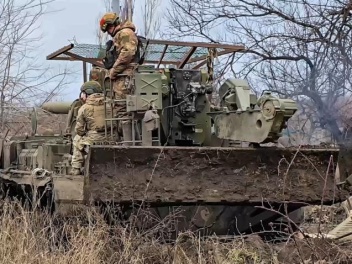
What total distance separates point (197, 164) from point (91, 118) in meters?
1.77

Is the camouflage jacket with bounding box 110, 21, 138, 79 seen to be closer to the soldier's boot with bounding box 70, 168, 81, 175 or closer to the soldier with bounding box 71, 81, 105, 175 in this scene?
the soldier with bounding box 71, 81, 105, 175

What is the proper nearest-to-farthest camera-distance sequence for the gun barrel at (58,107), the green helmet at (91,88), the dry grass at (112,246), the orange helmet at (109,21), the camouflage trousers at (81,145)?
1. the dry grass at (112,246)
2. the camouflage trousers at (81,145)
3. the orange helmet at (109,21)
4. the green helmet at (91,88)
5. the gun barrel at (58,107)

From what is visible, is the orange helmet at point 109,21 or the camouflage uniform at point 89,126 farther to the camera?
the orange helmet at point 109,21

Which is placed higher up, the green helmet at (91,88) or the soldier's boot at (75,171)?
the green helmet at (91,88)

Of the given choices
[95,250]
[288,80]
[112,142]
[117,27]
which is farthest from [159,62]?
[95,250]

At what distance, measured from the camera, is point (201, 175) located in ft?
20.3

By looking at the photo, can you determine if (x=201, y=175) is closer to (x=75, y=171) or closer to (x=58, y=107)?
(x=75, y=171)

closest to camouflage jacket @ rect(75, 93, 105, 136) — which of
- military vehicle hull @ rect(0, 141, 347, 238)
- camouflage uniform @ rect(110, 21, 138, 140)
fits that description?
camouflage uniform @ rect(110, 21, 138, 140)

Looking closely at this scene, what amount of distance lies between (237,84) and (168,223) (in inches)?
59.9

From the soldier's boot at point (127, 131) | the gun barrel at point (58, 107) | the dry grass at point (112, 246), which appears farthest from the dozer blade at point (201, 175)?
the gun barrel at point (58, 107)

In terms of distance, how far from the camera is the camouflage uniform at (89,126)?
7.49 meters

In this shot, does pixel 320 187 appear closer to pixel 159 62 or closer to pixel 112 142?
pixel 112 142

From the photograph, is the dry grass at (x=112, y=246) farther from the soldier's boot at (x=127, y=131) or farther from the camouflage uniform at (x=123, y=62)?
the camouflage uniform at (x=123, y=62)

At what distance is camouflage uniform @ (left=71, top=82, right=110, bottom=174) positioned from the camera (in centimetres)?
749
